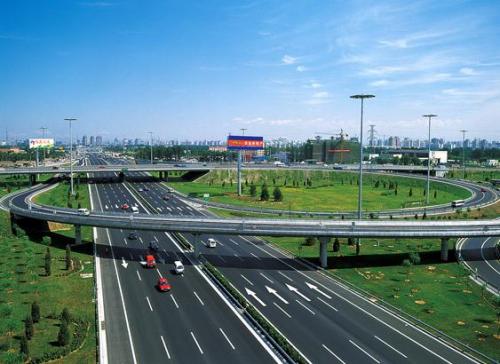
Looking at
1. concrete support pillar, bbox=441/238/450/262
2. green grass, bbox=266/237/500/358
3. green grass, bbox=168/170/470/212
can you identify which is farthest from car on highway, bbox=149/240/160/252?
concrete support pillar, bbox=441/238/450/262

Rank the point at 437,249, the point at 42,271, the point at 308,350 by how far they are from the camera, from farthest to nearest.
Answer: the point at 437,249 < the point at 42,271 < the point at 308,350

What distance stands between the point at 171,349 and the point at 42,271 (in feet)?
119

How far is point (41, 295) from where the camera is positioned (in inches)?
2309

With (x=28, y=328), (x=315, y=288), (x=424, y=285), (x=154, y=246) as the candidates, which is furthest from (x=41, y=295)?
(x=424, y=285)

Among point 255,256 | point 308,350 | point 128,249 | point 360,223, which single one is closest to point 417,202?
point 360,223

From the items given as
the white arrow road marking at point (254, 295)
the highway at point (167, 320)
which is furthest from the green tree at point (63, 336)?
the white arrow road marking at point (254, 295)

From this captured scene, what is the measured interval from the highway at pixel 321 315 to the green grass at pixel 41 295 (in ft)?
68.4

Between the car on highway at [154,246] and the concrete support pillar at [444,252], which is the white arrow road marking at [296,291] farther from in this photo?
the concrete support pillar at [444,252]

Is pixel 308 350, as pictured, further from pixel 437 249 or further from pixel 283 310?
pixel 437 249

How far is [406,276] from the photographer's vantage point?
6825cm

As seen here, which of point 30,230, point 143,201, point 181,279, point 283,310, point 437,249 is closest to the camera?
point 283,310

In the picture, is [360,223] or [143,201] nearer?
[360,223]

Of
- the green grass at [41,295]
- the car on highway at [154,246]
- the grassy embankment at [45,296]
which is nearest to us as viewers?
the grassy embankment at [45,296]

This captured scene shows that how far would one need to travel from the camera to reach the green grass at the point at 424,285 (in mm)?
49594
